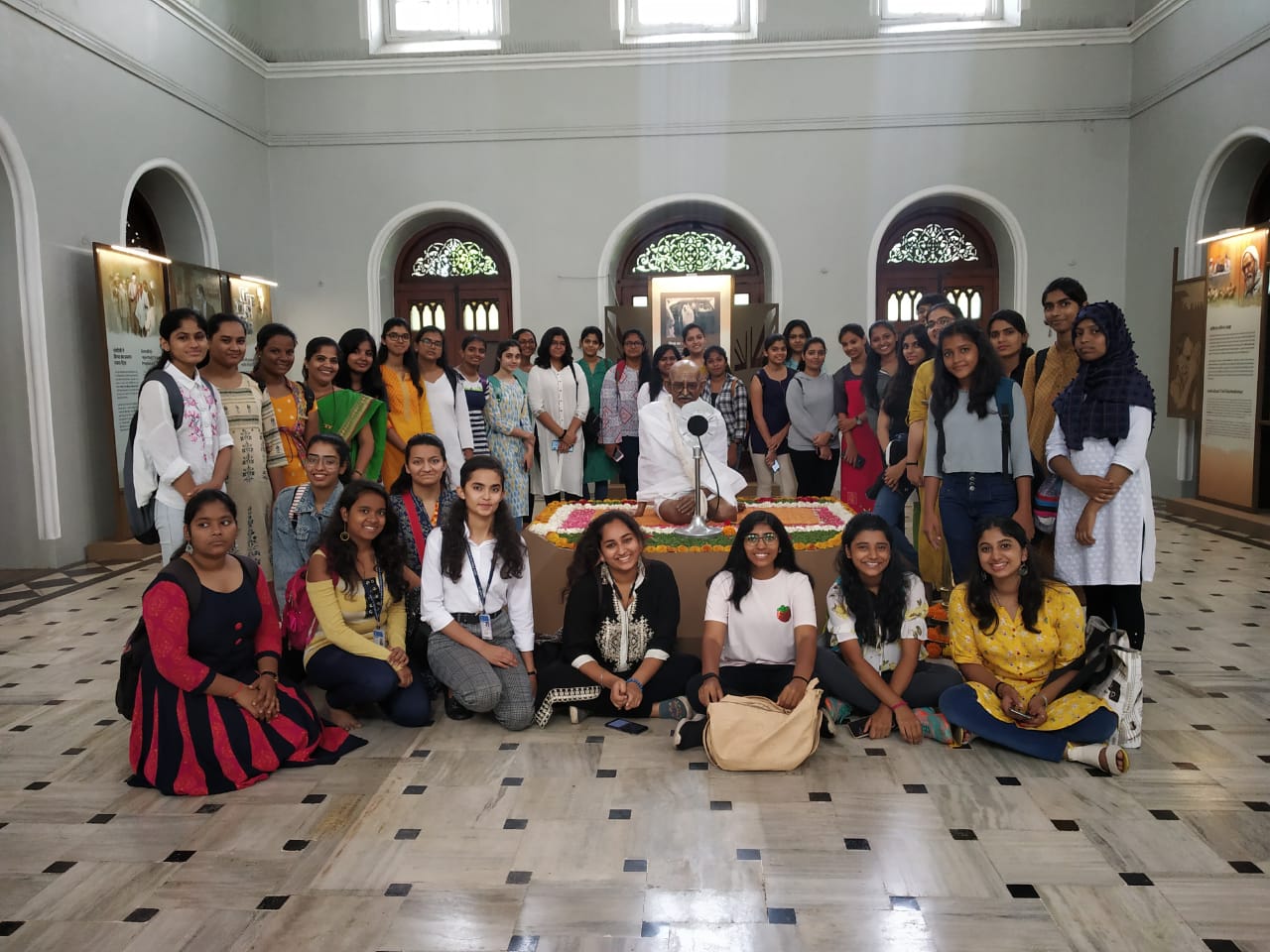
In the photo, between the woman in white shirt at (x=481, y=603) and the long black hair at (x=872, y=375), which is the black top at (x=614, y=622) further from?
the long black hair at (x=872, y=375)

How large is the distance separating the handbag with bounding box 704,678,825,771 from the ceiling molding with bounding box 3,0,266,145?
720cm

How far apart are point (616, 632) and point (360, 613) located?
42.3 inches

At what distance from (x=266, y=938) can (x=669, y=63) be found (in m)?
10.5

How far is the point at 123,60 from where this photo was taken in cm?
831

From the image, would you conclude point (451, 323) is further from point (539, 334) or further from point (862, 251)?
point (862, 251)

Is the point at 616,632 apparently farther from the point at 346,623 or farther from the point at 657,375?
the point at 657,375

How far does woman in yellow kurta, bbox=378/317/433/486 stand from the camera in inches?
230

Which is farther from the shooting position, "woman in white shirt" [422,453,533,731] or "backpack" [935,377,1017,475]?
"backpack" [935,377,1017,475]

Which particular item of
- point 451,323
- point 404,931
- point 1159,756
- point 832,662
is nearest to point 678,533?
point 832,662

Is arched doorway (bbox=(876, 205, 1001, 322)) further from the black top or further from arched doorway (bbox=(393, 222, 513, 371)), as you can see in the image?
the black top

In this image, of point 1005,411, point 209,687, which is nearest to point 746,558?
point 1005,411

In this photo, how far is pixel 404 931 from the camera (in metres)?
2.52

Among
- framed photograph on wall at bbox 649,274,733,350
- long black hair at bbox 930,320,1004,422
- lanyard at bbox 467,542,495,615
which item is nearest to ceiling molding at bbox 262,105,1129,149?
framed photograph on wall at bbox 649,274,733,350

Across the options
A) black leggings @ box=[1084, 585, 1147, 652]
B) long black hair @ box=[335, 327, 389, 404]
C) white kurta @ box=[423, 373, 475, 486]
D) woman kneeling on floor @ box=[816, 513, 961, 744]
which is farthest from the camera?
white kurta @ box=[423, 373, 475, 486]
